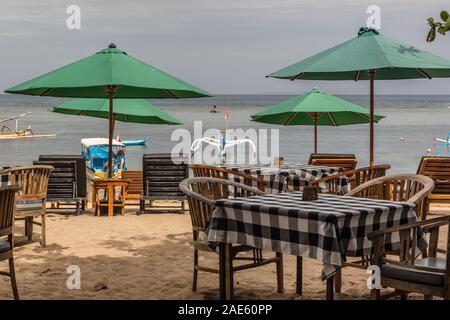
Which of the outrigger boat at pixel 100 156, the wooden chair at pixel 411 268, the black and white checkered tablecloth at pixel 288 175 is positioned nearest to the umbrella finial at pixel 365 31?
the black and white checkered tablecloth at pixel 288 175

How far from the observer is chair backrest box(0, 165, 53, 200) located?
6.86 meters

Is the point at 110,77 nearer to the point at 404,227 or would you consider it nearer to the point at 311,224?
the point at 311,224

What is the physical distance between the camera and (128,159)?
3462 centimetres

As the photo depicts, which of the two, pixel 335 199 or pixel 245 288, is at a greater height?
pixel 335 199

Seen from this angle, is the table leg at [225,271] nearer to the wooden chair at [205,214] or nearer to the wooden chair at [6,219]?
the wooden chair at [205,214]

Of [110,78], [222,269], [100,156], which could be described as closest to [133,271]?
[222,269]

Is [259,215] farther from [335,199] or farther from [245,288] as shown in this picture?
[245,288]

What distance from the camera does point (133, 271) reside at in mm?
5965

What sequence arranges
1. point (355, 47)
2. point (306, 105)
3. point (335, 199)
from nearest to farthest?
1. point (335, 199)
2. point (355, 47)
3. point (306, 105)

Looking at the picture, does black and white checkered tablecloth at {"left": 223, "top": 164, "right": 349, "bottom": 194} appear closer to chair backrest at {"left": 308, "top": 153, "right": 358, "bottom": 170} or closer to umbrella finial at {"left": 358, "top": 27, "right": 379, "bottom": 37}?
umbrella finial at {"left": 358, "top": 27, "right": 379, "bottom": 37}

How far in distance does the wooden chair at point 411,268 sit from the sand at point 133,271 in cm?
124

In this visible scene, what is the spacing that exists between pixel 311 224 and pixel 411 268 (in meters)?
0.55

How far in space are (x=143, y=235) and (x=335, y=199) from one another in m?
4.14

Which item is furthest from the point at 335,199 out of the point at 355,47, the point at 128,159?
the point at 128,159
